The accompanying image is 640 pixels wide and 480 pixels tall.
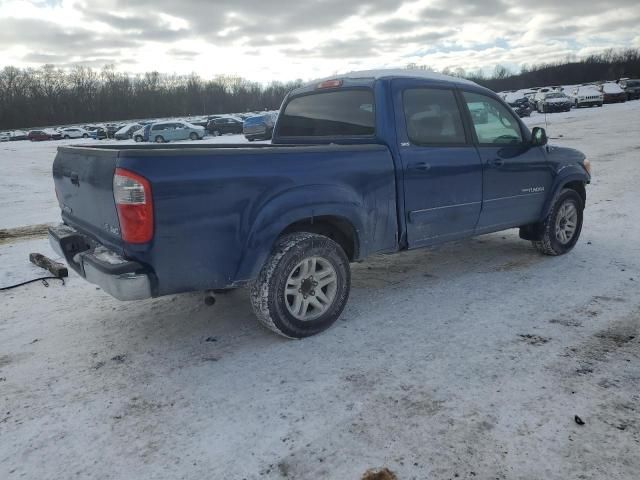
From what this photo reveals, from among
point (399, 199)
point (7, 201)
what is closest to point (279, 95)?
point (7, 201)

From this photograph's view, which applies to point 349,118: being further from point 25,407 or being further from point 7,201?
point 7,201

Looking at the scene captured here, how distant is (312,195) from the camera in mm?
3545

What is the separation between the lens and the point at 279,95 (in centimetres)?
11819

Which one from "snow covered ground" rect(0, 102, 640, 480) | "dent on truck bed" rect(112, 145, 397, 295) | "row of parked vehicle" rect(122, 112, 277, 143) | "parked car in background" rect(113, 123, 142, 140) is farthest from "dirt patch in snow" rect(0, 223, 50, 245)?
"parked car in background" rect(113, 123, 142, 140)

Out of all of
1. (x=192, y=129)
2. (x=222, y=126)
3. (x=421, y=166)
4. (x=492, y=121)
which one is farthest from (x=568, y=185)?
(x=222, y=126)

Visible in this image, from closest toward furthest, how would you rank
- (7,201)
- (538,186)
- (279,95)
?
(538,186), (7,201), (279,95)

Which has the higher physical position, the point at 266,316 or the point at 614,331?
the point at 266,316

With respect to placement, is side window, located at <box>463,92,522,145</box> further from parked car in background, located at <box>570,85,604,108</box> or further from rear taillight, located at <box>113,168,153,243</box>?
parked car in background, located at <box>570,85,604,108</box>

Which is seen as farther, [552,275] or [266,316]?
[552,275]

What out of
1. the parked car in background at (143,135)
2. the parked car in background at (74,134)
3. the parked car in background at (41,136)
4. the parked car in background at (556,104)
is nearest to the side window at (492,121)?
the parked car in background at (143,135)

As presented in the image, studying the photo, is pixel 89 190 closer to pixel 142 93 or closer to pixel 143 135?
pixel 143 135

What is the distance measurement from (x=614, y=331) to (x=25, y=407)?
13.0ft

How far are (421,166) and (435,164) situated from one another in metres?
0.17

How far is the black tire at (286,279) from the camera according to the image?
11.5 ft
